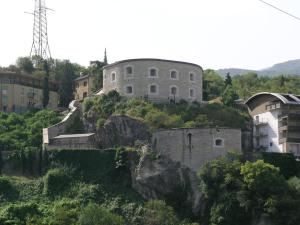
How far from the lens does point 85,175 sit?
54.9 meters

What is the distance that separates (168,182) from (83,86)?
27601 mm

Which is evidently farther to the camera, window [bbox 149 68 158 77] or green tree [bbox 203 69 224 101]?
green tree [bbox 203 69 224 101]

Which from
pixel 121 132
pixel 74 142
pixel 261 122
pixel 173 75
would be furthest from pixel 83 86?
pixel 261 122

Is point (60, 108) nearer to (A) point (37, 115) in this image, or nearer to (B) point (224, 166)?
(A) point (37, 115)

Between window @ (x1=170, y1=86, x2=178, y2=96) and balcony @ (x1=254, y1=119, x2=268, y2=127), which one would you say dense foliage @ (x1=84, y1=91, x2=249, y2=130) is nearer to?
balcony @ (x1=254, y1=119, x2=268, y2=127)

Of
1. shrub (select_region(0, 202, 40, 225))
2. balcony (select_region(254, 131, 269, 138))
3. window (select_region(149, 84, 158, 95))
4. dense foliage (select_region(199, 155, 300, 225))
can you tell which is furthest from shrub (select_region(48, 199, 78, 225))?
balcony (select_region(254, 131, 269, 138))

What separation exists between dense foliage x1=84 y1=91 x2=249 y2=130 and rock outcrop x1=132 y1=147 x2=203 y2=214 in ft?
11.4

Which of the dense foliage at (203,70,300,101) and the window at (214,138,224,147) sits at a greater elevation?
the dense foliage at (203,70,300,101)

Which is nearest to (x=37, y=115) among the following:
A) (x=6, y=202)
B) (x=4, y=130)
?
(x=4, y=130)

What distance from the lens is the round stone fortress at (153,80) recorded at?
62438 millimetres

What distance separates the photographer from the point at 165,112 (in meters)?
57.7

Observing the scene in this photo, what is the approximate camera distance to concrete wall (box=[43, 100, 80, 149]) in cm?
5982

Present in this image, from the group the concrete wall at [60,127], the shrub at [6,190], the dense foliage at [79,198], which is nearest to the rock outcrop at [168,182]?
the dense foliage at [79,198]

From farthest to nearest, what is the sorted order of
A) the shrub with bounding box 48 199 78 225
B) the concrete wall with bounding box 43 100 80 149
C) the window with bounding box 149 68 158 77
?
1. the window with bounding box 149 68 158 77
2. the concrete wall with bounding box 43 100 80 149
3. the shrub with bounding box 48 199 78 225
